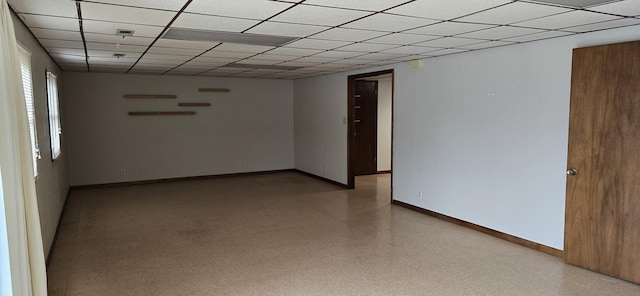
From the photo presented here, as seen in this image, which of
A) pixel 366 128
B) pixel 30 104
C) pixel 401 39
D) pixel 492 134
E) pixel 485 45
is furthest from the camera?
pixel 366 128

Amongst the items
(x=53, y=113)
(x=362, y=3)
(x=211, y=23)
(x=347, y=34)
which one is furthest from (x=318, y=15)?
(x=53, y=113)

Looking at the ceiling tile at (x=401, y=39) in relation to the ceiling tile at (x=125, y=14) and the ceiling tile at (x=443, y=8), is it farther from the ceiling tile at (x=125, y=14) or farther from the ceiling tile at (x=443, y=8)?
the ceiling tile at (x=125, y=14)

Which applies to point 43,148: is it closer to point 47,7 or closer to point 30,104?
point 30,104

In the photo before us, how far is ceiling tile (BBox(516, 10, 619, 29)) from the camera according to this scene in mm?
3018

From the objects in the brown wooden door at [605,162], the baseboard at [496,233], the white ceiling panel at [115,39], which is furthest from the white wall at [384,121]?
the white ceiling panel at [115,39]

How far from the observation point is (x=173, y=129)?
8.13 metres

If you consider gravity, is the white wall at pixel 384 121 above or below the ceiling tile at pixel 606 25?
below

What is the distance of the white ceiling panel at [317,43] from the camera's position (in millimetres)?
4086

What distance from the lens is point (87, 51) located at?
478 centimetres

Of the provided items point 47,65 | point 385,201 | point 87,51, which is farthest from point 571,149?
point 47,65

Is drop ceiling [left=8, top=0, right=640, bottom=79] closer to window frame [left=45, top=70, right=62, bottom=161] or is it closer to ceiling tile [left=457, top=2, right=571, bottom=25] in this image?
ceiling tile [left=457, top=2, right=571, bottom=25]

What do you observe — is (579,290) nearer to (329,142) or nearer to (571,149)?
(571,149)

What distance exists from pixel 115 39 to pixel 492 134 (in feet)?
13.2

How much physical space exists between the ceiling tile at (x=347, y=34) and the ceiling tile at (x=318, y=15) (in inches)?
12.4
